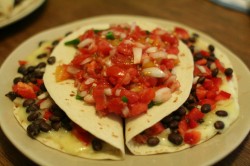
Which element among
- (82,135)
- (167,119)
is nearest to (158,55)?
(167,119)

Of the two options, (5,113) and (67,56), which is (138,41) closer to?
(67,56)

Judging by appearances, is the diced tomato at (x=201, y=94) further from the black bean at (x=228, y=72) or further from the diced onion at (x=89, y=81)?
the diced onion at (x=89, y=81)

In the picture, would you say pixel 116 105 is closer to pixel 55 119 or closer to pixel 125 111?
pixel 125 111

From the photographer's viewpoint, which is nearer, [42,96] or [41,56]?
[42,96]

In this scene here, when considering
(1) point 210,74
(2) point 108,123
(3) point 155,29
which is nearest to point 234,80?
(1) point 210,74

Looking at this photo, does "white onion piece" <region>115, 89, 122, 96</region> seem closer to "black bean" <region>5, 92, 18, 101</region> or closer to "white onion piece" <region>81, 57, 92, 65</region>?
"white onion piece" <region>81, 57, 92, 65</region>

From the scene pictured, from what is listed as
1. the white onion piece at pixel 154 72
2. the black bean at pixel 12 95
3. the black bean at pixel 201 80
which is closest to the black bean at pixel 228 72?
the black bean at pixel 201 80

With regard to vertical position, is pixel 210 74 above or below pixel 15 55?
above
